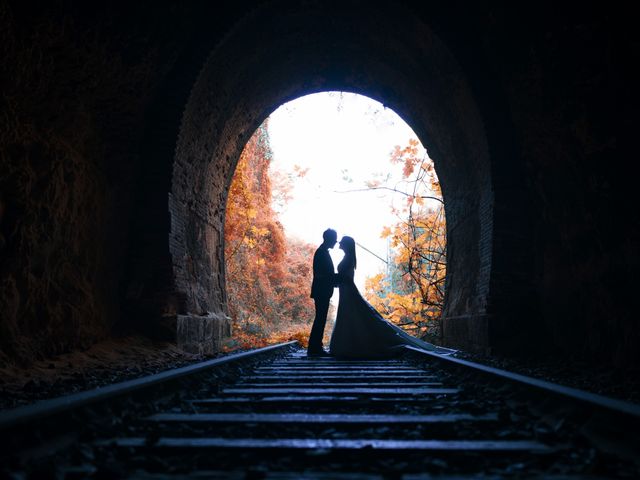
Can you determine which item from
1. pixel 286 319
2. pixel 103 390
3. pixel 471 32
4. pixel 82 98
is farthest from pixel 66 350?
pixel 286 319

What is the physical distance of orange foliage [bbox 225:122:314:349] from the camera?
48.3 ft

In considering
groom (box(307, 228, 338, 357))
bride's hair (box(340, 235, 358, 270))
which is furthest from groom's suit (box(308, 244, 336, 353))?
bride's hair (box(340, 235, 358, 270))

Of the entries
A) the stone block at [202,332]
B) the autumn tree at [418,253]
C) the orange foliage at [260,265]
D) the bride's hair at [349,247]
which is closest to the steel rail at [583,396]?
the bride's hair at [349,247]

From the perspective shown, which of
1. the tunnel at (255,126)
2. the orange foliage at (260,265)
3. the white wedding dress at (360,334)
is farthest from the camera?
the orange foliage at (260,265)

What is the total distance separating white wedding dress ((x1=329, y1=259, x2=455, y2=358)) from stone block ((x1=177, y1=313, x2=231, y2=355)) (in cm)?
205

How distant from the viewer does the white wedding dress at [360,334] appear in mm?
6801

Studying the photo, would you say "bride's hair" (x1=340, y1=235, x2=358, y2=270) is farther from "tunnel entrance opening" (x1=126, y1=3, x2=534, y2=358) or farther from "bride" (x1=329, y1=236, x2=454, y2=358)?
"tunnel entrance opening" (x1=126, y1=3, x2=534, y2=358)

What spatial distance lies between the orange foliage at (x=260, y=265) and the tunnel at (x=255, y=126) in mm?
4576

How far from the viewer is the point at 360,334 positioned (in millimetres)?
6906

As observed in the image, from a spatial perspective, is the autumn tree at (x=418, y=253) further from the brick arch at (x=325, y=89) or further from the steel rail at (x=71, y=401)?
the steel rail at (x=71, y=401)

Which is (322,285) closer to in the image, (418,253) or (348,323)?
(348,323)

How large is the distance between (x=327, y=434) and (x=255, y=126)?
28.3 ft

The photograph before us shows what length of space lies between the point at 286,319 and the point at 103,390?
66.5 ft

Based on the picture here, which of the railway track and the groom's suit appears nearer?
the railway track
